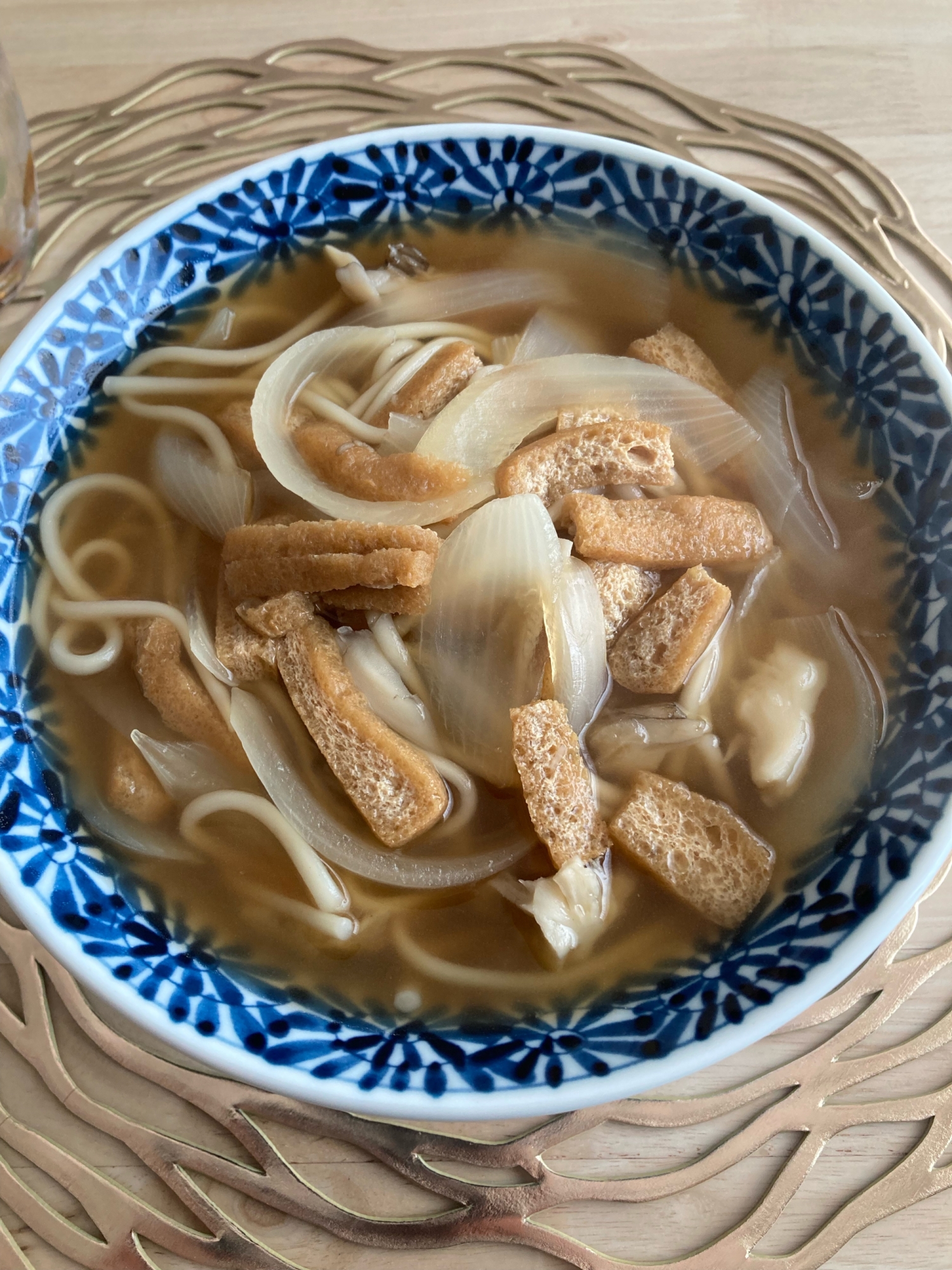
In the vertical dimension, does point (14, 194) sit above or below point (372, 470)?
above

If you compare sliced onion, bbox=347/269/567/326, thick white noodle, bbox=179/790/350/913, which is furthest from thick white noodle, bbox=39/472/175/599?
sliced onion, bbox=347/269/567/326

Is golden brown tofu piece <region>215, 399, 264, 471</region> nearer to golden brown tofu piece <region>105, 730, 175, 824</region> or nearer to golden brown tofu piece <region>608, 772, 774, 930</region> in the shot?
golden brown tofu piece <region>105, 730, 175, 824</region>

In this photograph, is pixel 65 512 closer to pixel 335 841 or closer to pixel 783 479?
pixel 335 841

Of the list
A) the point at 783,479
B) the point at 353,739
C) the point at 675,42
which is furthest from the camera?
the point at 675,42

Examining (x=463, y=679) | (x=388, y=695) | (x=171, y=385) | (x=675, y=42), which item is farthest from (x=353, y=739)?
(x=675, y=42)

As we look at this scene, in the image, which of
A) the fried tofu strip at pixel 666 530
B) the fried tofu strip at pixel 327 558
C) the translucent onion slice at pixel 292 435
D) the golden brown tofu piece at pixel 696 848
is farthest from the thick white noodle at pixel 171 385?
the golden brown tofu piece at pixel 696 848

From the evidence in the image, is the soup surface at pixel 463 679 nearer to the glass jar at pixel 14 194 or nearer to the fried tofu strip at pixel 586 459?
the fried tofu strip at pixel 586 459

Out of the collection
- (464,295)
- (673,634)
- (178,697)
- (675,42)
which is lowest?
(673,634)
